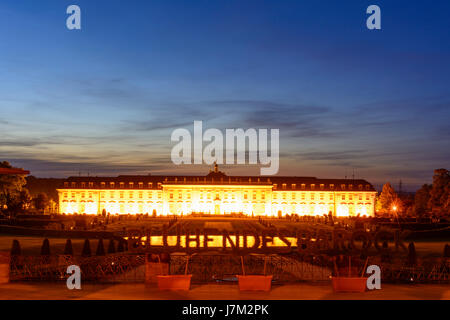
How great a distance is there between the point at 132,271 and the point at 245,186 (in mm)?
84253

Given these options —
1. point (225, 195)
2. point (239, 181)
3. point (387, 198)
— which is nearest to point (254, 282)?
point (387, 198)

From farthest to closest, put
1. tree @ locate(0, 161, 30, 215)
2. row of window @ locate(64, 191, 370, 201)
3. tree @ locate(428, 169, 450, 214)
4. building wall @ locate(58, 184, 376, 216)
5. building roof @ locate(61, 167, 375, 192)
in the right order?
building roof @ locate(61, 167, 375, 192) < row of window @ locate(64, 191, 370, 201) < building wall @ locate(58, 184, 376, 216) < tree @ locate(428, 169, 450, 214) < tree @ locate(0, 161, 30, 215)

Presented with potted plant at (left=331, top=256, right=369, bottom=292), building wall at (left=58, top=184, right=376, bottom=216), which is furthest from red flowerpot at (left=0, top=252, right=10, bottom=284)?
building wall at (left=58, top=184, right=376, bottom=216)

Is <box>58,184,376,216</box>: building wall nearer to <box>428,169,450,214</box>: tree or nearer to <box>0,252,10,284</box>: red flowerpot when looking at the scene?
<box>428,169,450,214</box>: tree

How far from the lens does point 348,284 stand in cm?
1534

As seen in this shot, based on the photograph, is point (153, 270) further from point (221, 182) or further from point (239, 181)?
point (239, 181)

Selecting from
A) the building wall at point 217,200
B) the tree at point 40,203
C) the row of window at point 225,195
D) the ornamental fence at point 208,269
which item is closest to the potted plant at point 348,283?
the ornamental fence at point 208,269

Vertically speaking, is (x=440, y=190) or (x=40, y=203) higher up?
(x=440, y=190)

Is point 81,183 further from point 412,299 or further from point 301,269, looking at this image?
point 412,299

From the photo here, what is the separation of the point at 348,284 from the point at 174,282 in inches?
196

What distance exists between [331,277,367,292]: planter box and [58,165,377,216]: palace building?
8647cm

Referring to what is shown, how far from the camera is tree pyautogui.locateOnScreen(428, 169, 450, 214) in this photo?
65.9m

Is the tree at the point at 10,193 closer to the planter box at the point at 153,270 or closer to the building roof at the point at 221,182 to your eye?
the building roof at the point at 221,182

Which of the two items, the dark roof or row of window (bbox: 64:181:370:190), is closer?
row of window (bbox: 64:181:370:190)
